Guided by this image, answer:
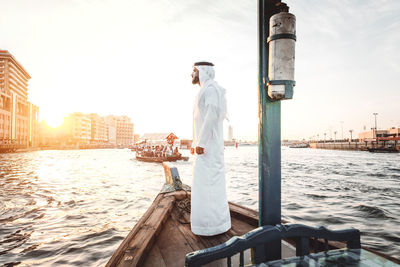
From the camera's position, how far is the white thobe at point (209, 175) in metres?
2.75

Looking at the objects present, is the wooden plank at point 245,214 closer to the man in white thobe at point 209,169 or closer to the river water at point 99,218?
the man in white thobe at point 209,169

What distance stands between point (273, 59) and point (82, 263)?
4.58 meters

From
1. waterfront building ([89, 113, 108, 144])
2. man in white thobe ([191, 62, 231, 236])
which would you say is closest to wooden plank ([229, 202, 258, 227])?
man in white thobe ([191, 62, 231, 236])

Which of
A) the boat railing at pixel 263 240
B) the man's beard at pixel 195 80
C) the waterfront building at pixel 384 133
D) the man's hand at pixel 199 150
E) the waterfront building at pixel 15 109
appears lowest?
the boat railing at pixel 263 240

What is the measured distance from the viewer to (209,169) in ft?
9.16

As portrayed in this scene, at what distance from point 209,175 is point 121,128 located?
159 metres

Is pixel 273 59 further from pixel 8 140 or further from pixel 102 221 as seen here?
pixel 8 140

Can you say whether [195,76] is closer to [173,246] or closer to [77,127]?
[173,246]

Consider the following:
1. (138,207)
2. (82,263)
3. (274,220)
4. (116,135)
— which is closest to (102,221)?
(138,207)

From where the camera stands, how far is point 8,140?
199ft

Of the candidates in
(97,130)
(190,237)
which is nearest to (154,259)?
(190,237)

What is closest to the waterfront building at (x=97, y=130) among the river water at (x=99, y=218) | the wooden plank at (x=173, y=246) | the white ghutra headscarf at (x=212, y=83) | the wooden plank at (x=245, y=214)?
the river water at (x=99, y=218)

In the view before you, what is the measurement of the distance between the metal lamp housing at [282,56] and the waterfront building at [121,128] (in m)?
154

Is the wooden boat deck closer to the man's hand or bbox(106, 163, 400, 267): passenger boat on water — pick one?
bbox(106, 163, 400, 267): passenger boat on water
